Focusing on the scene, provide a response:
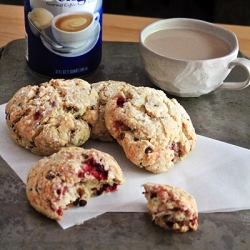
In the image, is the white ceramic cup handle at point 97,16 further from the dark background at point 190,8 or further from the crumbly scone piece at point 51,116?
the dark background at point 190,8

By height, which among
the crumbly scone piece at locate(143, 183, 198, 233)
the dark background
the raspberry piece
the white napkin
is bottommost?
the dark background

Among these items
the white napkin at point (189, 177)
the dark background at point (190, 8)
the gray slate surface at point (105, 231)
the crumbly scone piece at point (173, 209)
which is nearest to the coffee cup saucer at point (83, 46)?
the white napkin at point (189, 177)

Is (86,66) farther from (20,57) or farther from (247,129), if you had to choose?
(247,129)

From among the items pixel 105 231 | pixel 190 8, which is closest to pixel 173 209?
pixel 105 231

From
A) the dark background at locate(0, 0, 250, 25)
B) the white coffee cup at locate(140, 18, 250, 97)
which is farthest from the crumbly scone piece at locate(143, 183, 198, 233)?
the dark background at locate(0, 0, 250, 25)

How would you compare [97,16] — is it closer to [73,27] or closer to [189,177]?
[73,27]

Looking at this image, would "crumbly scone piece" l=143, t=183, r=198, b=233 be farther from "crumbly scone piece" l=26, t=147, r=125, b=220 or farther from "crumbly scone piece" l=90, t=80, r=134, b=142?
"crumbly scone piece" l=90, t=80, r=134, b=142

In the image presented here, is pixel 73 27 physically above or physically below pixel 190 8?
above
